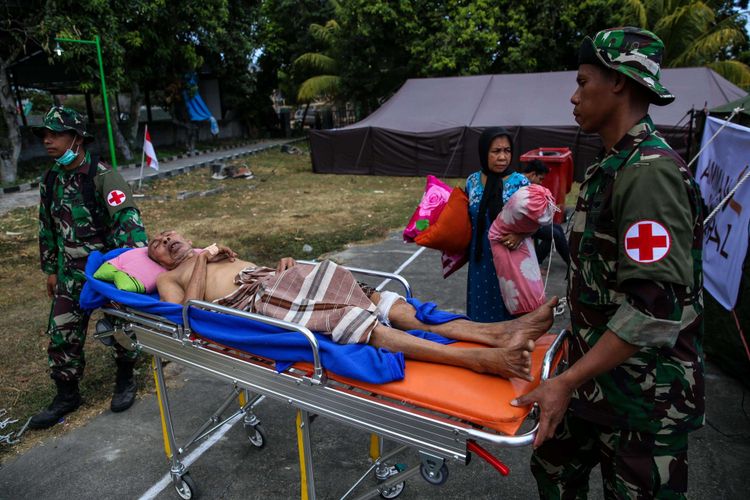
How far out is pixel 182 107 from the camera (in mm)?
19719

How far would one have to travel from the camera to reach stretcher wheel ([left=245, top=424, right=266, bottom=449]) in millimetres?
3092

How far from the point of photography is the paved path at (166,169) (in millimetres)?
10922

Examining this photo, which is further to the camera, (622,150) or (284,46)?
(284,46)

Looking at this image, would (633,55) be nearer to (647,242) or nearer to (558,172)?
(647,242)

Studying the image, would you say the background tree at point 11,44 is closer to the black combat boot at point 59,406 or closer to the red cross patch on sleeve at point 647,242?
the black combat boot at point 59,406

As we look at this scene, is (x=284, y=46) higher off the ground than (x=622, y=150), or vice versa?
(x=284, y=46)

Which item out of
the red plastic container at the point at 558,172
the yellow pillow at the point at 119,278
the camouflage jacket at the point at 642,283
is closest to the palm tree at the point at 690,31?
the red plastic container at the point at 558,172

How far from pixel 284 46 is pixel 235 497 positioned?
24.4 metres

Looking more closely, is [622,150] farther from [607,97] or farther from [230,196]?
[230,196]

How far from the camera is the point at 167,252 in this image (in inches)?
129

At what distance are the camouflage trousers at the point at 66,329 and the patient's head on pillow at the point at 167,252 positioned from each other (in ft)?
1.95

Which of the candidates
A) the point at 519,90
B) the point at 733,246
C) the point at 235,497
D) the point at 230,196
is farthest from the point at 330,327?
the point at 519,90

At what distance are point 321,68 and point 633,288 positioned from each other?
71.4 feet

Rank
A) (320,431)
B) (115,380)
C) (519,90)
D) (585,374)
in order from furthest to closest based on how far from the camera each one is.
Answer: (519,90) → (115,380) → (320,431) → (585,374)
